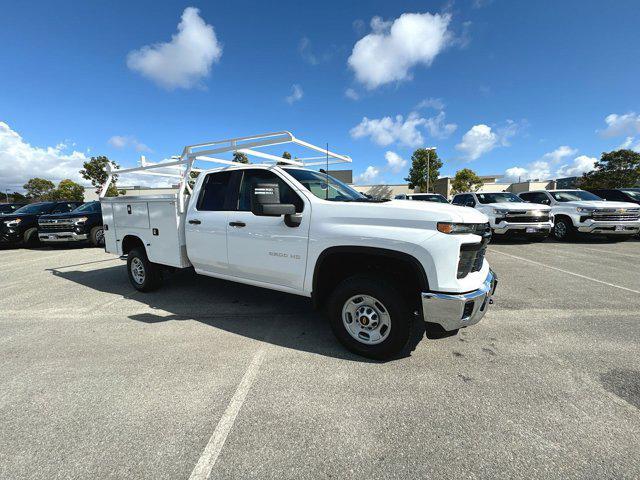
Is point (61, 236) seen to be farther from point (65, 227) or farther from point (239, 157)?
point (239, 157)

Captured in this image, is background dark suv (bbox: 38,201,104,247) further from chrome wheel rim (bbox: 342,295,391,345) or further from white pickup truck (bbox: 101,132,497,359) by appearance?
chrome wheel rim (bbox: 342,295,391,345)

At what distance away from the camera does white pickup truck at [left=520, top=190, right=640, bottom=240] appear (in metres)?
9.58

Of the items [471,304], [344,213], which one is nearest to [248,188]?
[344,213]

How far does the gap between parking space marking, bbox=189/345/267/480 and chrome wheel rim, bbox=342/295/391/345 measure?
96 cm

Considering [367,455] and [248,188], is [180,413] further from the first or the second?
[248,188]

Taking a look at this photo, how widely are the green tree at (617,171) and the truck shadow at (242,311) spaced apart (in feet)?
157

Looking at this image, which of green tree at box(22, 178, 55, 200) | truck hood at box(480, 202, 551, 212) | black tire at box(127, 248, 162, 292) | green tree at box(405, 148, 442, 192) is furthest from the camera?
green tree at box(22, 178, 55, 200)

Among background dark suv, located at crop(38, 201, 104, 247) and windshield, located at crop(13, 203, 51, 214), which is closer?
background dark suv, located at crop(38, 201, 104, 247)

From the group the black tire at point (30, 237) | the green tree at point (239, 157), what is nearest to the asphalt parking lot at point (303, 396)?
the green tree at point (239, 157)

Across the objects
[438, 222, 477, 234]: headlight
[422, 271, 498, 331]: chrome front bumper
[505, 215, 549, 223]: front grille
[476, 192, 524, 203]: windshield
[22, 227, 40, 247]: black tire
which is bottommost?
[22, 227, 40, 247]: black tire

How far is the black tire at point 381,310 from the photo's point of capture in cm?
286

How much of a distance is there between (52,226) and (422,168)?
41648 millimetres

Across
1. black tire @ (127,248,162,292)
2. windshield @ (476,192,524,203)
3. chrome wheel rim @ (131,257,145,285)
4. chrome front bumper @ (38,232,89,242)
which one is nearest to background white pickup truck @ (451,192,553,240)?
windshield @ (476,192,524,203)

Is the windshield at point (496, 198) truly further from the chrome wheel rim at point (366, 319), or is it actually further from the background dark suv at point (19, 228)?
the background dark suv at point (19, 228)
